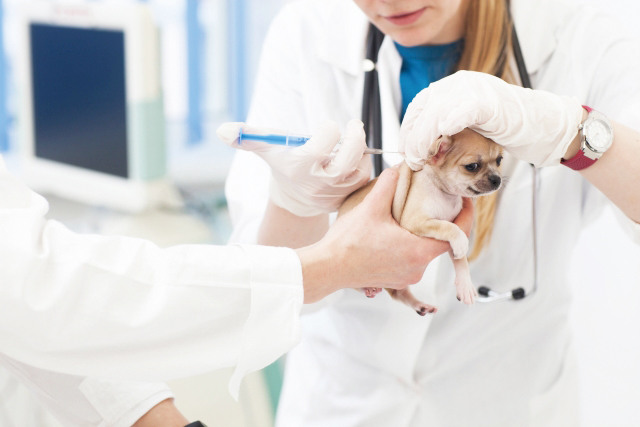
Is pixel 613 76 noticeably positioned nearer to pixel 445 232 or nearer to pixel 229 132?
pixel 445 232

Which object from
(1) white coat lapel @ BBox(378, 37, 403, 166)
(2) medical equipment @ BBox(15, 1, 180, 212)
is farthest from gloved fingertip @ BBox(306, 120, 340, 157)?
(2) medical equipment @ BBox(15, 1, 180, 212)

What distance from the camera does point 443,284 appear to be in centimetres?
114

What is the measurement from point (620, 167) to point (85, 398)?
87 cm

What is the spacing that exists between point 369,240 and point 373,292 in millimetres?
134

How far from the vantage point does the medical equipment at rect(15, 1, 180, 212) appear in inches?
70.9

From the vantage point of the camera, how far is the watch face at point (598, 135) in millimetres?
879

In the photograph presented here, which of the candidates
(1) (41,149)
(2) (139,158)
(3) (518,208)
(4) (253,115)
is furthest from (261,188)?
(1) (41,149)

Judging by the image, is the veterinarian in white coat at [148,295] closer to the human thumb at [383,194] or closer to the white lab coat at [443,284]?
the human thumb at [383,194]

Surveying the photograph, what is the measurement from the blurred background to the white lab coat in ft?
1.34

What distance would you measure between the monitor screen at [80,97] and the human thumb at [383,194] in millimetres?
1221

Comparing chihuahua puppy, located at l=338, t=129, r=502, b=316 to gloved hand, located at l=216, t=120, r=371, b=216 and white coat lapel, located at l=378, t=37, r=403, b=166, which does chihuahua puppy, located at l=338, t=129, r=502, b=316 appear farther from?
white coat lapel, located at l=378, t=37, r=403, b=166

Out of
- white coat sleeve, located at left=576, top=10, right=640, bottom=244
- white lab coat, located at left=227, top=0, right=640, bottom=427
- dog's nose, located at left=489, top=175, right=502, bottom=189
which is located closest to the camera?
dog's nose, located at left=489, top=175, right=502, bottom=189

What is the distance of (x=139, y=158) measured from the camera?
1861 mm

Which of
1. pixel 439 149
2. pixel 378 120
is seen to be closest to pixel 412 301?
pixel 439 149
